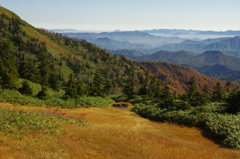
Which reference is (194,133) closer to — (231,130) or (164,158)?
(231,130)

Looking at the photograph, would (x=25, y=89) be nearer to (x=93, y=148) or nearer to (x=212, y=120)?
(x=93, y=148)

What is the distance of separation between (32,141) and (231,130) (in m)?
30.0

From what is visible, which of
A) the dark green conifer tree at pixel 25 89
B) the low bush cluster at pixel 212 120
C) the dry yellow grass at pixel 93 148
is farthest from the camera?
the dark green conifer tree at pixel 25 89

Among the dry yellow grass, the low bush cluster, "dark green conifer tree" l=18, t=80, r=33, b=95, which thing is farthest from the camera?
"dark green conifer tree" l=18, t=80, r=33, b=95

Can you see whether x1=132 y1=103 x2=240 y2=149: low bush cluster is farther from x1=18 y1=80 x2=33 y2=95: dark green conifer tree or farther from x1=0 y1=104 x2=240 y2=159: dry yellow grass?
x1=18 y1=80 x2=33 y2=95: dark green conifer tree

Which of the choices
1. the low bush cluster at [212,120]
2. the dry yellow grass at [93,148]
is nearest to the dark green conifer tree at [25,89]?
the dry yellow grass at [93,148]

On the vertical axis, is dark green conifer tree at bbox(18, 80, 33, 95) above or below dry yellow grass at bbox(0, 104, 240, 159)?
below

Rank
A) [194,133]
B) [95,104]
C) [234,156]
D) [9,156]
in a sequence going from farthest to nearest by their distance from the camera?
[95,104]
[194,133]
[234,156]
[9,156]

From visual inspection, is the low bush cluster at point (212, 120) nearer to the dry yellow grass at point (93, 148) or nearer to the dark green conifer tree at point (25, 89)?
the dry yellow grass at point (93, 148)

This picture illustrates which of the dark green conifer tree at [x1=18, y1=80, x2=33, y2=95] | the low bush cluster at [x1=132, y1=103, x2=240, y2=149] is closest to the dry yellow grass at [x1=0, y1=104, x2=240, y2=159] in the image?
the low bush cluster at [x1=132, y1=103, x2=240, y2=149]

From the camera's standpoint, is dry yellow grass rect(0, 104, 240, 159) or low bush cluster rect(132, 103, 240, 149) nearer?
dry yellow grass rect(0, 104, 240, 159)

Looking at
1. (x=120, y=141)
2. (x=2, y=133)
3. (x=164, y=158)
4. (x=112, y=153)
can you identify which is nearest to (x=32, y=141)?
(x=2, y=133)

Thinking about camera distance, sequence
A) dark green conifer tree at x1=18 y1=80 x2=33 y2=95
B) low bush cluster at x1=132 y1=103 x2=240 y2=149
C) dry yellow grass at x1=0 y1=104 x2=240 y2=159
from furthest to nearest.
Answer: dark green conifer tree at x1=18 y1=80 x2=33 y2=95
low bush cluster at x1=132 y1=103 x2=240 y2=149
dry yellow grass at x1=0 y1=104 x2=240 y2=159

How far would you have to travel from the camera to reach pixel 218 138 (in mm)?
28609
